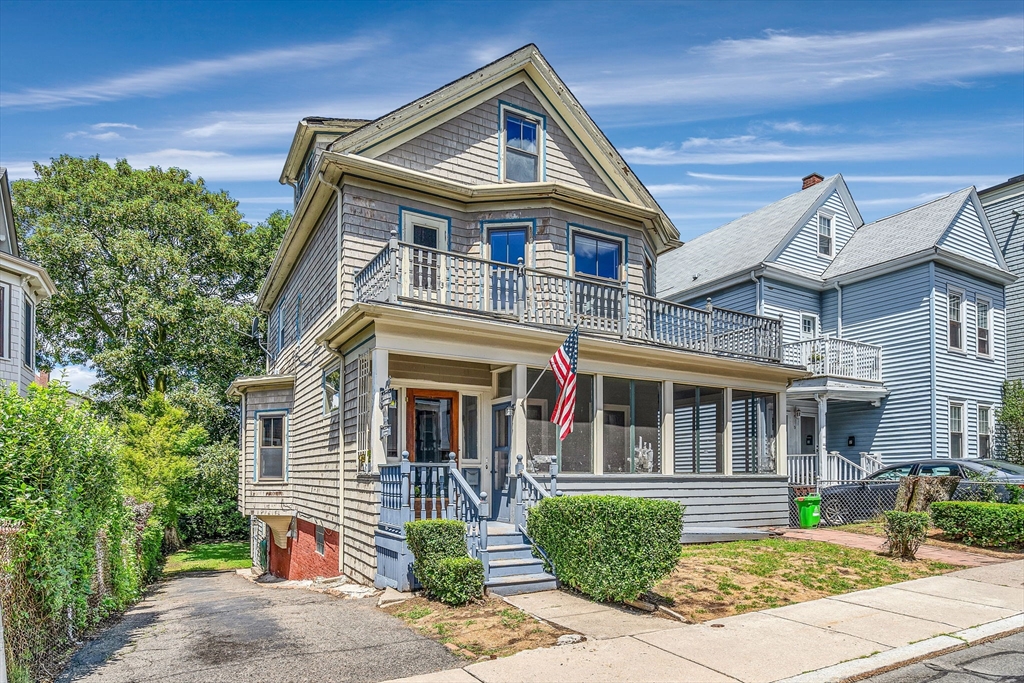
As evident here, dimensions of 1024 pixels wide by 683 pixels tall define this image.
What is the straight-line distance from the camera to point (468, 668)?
6.85 metres

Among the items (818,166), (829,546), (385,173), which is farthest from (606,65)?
(818,166)

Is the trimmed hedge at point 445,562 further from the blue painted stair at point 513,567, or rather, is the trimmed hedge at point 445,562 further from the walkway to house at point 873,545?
the walkway to house at point 873,545

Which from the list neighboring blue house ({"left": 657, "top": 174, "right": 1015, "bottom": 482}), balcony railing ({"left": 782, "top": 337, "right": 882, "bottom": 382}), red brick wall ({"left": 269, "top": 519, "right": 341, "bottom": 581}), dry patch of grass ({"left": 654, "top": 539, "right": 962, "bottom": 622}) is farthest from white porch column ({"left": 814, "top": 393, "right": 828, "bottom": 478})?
red brick wall ({"left": 269, "top": 519, "right": 341, "bottom": 581})

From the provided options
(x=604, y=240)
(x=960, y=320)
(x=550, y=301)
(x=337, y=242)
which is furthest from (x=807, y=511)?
(x=337, y=242)

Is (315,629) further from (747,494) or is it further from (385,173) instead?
(747,494)

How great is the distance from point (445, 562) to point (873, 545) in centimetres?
909

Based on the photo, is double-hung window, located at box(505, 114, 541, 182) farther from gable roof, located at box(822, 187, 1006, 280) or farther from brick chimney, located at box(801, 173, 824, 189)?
brick chimney, located at box(801, 173, 824, 189)

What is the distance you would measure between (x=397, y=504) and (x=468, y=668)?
4.23m

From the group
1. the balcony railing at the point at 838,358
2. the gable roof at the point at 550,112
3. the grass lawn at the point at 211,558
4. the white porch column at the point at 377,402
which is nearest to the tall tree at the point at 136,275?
the grass lawn at the point at 211,558

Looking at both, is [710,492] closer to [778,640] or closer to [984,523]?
[984,523]

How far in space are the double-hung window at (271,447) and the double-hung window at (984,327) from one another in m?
22.2

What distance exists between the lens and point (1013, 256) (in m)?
26.1

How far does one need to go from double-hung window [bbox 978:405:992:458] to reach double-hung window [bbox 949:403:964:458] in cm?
97

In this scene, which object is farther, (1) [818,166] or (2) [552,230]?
(1) [818,166]
